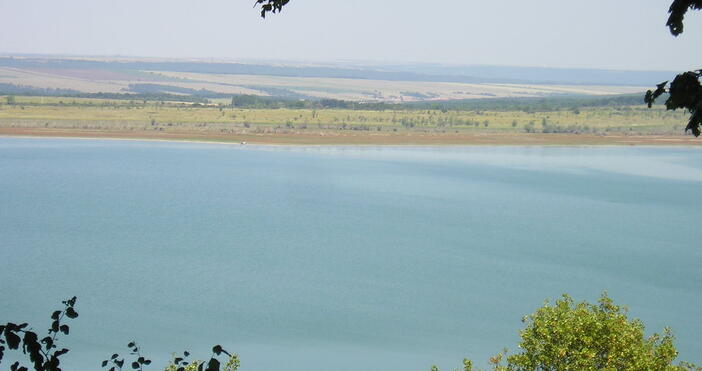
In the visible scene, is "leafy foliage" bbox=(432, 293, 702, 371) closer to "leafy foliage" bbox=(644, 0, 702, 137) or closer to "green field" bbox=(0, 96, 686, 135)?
"leafy foliage" bbox=(644, 0, 702, 137)

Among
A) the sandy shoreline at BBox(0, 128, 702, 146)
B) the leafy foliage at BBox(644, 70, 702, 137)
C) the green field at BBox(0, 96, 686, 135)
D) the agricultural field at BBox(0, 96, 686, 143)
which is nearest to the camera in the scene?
the leafy foliage at BBox(644, 70, 702, 137)

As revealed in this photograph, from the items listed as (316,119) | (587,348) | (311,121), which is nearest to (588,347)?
(587,348)

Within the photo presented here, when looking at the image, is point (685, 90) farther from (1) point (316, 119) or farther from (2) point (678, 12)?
(1) point (316, 119)

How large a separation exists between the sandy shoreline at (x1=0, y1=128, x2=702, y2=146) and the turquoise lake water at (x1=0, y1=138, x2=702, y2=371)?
770cm

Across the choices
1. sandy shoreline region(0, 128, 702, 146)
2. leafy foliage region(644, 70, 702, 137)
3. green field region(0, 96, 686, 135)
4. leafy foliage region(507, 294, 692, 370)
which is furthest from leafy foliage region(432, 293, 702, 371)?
green field region(0, 96, 686, 135)

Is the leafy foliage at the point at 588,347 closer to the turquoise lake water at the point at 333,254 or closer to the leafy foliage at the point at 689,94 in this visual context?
the leafy foliage at the point at 689,94

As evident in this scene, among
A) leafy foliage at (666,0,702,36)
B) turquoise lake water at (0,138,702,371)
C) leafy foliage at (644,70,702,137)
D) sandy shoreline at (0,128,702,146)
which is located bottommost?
sandy shoreline at (0,128,702,146)

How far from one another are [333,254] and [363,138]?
25.3 metres

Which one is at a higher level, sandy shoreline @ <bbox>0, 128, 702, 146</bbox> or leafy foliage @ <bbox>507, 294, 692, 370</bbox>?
leafy foliage @ <bbox>507, 294, 692, 370</bbox>

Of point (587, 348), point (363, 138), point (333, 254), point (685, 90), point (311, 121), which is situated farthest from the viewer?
point (311, 121)

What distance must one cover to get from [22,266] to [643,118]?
42.8 meters

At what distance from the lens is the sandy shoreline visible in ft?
135

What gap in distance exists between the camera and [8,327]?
331 centimetres

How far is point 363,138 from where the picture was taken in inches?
1690
